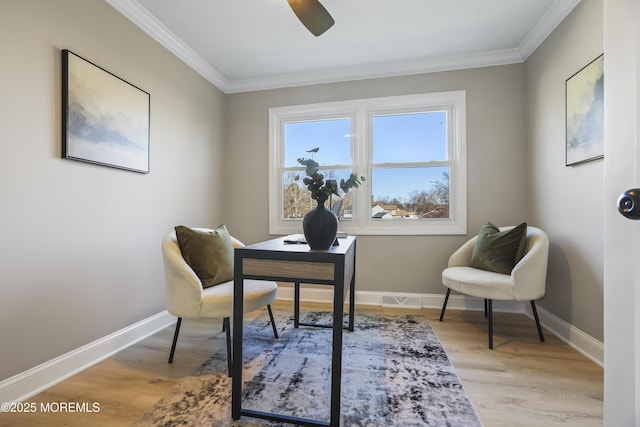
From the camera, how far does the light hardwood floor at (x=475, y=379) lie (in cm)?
141

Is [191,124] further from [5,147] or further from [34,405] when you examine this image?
[34,405]

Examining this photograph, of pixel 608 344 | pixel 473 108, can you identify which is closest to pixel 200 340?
pixel 608 344

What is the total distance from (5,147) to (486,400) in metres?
2.78

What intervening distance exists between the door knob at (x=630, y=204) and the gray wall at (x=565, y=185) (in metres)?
1.83

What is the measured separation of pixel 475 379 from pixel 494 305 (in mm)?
→ 1443

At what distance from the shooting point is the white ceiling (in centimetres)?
222

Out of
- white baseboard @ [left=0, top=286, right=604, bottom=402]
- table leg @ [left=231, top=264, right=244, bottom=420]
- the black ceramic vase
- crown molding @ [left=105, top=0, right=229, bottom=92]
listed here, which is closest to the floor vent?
white baseboard @ [left=0, top=286, right=604, bottom=402]

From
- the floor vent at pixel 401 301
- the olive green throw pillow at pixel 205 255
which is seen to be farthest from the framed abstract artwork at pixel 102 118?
the floor vent at pixel 401 301

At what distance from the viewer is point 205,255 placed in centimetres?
202

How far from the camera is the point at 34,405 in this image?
59.1 inches

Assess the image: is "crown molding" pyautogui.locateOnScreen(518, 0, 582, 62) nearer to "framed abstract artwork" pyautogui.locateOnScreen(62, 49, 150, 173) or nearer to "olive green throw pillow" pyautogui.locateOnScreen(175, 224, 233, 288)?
"olive green throw pillow" pyautogui.locateOnScreen(175, 224, 233, 288)

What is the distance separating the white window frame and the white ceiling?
0.99 feet

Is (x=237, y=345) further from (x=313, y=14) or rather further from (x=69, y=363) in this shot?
(x=313, y=14)

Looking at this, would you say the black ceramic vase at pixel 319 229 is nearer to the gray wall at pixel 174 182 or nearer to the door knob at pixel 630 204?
the door knob at pixel 630 204
